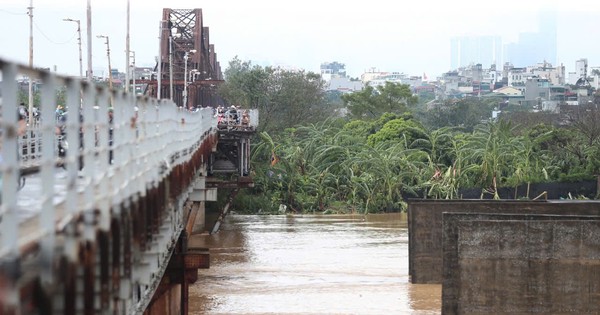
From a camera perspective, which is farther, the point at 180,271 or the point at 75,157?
the point at 180,271

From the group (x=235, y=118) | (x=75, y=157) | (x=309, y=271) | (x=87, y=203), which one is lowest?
(x=309, y=271)

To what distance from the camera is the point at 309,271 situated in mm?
38844

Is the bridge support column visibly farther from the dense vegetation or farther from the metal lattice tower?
the metal lattice tower

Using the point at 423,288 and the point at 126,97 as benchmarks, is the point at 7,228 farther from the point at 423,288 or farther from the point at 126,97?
the point at 423,288

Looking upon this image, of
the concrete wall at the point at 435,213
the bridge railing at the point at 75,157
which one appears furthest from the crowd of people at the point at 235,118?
the bridge railing at the point at 75,157

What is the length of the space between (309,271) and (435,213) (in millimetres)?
4176

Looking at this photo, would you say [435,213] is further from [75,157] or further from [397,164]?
[75,157]

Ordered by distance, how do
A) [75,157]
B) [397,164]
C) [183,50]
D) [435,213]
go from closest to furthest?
[75,157]
[435,213]
[397,164]
[183,50]

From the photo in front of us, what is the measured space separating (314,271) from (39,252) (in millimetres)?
32173

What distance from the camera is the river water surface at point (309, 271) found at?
107 feet

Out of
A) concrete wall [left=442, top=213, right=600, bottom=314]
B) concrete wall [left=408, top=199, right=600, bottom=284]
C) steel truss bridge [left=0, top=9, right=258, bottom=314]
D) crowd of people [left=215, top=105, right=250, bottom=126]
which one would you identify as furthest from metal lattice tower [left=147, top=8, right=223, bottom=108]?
steel truss bridge [left=0, top=9, right=258, bottom=314]

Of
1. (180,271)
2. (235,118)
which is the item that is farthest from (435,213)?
(235,118)

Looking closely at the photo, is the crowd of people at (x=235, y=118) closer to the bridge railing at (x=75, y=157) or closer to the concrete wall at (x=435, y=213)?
the concrete wall at (x=435, y=213)

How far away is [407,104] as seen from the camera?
129 meters
